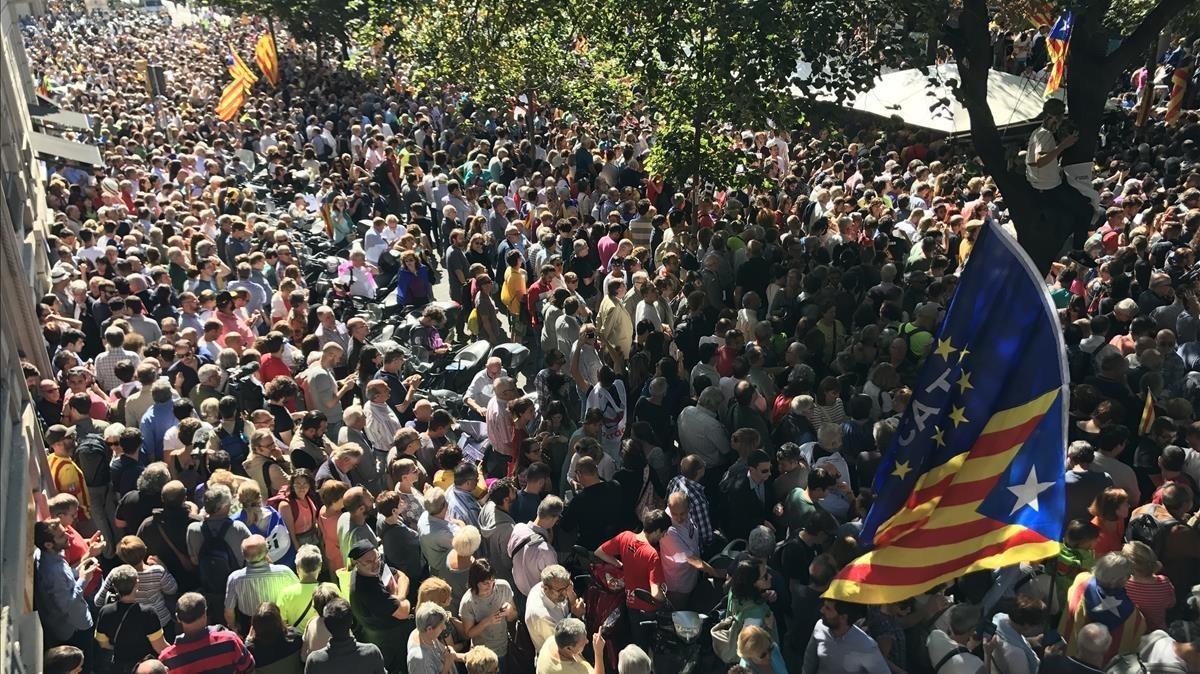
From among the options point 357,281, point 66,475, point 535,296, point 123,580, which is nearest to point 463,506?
point 123,580

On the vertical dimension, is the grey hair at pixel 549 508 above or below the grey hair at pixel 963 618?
below

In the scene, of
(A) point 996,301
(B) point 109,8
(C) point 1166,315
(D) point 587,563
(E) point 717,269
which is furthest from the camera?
(B) point 109,8

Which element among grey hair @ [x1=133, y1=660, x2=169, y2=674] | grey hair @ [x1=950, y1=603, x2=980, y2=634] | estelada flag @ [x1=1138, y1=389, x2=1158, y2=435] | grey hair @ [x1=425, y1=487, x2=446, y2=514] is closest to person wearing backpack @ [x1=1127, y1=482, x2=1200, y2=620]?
estelada flag @ [x1=1138, y1=389, x2=1158, y2=435]

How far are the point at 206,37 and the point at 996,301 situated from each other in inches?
2640

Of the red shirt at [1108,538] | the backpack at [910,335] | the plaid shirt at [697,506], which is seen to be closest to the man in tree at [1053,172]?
the backpack at [910,335]

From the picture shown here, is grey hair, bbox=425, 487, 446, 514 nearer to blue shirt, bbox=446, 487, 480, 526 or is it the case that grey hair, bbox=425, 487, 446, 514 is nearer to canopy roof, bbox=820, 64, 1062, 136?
blue shirt, bbox=446, 487, 480, 526

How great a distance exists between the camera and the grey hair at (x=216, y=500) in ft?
24.5

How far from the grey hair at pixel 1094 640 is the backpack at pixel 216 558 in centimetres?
508

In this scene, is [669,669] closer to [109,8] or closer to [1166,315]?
[1166,315]

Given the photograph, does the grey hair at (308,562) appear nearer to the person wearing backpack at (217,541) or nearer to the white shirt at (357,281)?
the person wearing backpack at (217,541)

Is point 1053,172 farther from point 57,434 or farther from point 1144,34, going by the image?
point 57,434

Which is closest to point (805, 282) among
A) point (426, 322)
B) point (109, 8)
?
point (426, 322)

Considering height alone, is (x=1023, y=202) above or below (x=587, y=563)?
above

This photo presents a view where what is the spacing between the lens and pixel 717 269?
42.0ft
